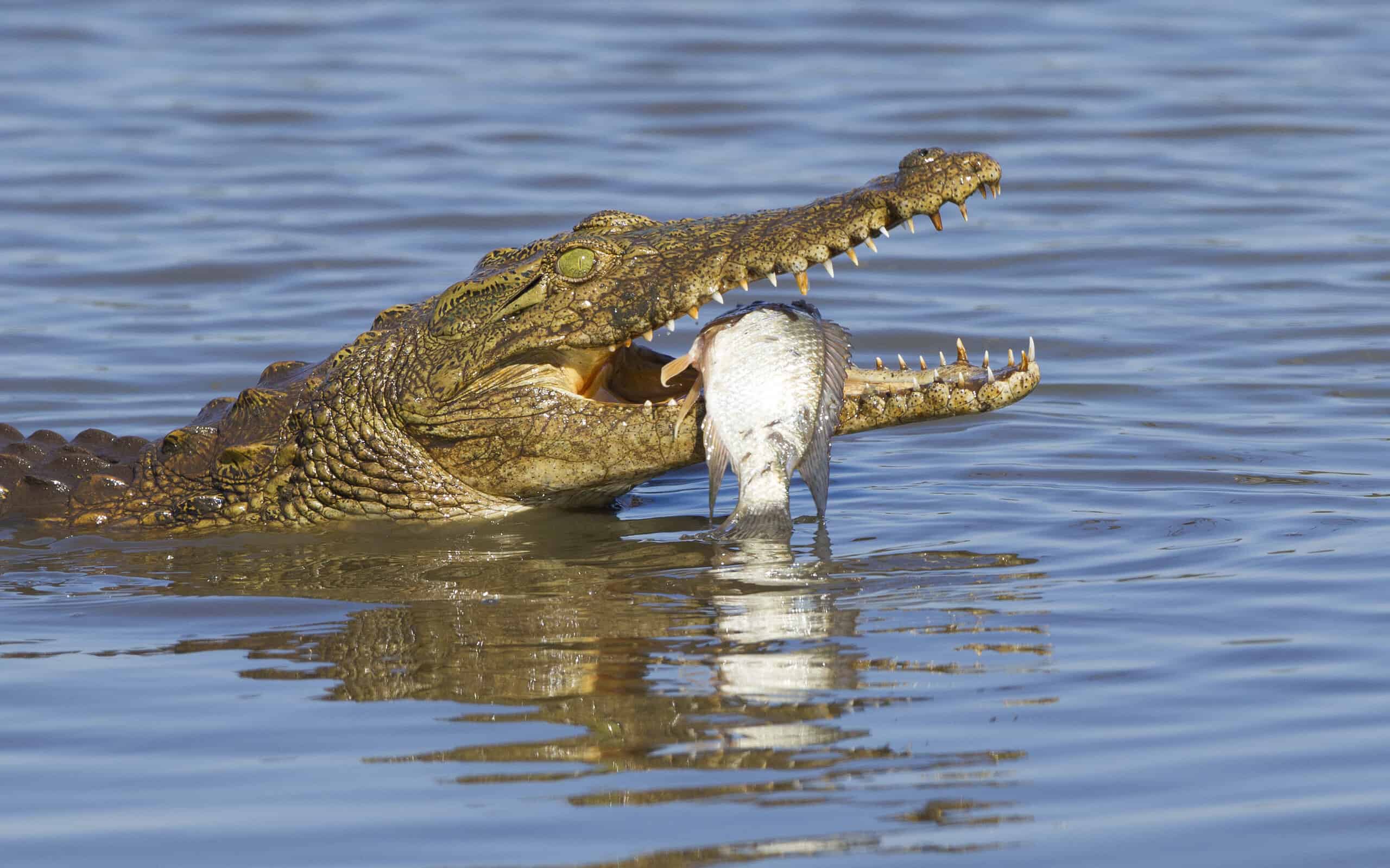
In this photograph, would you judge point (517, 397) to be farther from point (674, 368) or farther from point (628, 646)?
point (628, 646)

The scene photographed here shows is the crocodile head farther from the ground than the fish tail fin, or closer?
farther from the ground

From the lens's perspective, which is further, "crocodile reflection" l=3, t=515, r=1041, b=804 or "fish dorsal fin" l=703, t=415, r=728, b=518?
"fish dorsal fin" l=703, t=415, r=728, b=518

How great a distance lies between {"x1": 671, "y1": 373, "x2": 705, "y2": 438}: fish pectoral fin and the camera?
19.4 feet

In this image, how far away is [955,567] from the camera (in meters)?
5.57

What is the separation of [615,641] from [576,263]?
1.63 m

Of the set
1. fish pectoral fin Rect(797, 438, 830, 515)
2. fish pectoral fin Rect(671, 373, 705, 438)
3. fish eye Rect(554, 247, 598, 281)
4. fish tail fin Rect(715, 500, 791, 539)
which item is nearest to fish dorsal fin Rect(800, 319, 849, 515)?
fish pectoral fin Rect(797, 438, 830, 515)

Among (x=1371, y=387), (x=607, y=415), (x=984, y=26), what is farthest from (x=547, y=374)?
(x=984, y=26)

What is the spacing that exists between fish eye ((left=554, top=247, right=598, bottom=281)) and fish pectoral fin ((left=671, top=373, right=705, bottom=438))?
1.74 ft

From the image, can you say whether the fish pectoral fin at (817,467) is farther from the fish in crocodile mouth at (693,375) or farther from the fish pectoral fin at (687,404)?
the fish pectoral fin at (687,404)

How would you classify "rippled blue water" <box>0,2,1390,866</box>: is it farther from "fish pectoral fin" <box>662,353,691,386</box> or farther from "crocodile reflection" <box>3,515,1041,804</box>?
"fish pectoral fin" <box>662,353,691,386</box>

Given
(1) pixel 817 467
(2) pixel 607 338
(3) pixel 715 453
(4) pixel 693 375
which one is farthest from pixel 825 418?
(2) pixel 607 338

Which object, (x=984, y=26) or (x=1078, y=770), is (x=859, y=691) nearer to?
(x=1078, y=770)

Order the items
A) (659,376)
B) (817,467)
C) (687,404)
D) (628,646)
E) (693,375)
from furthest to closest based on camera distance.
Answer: (659,376) < (693,375) < (687,404) < (817,467) < (628,646)

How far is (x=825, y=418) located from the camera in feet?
18.9
